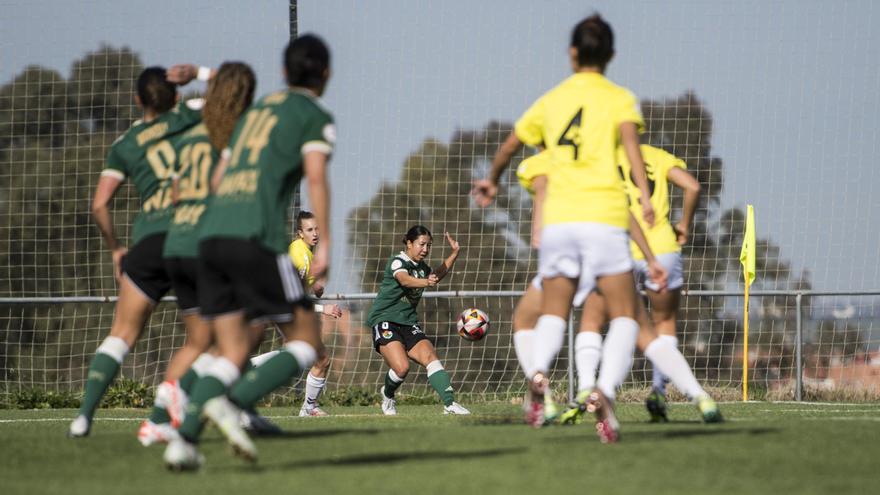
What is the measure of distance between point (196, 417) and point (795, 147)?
53.4 ft

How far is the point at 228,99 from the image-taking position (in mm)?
7074

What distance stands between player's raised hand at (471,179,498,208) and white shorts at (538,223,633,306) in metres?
0.40

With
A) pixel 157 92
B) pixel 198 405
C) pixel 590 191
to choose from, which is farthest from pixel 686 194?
pixel 198 405

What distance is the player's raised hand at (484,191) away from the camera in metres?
7.41

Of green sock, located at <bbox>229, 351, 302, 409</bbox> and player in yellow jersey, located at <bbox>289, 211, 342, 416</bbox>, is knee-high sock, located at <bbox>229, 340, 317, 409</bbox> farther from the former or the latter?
player in yellow jersey, located at <bbox>289, 211, 342, 416</bbox>

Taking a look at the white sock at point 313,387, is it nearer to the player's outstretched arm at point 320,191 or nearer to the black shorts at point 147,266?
the black shorts at point 147,266

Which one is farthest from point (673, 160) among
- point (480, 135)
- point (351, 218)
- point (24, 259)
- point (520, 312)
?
point (480, 135)

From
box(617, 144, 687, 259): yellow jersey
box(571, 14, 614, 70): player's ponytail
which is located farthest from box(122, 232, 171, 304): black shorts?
box(617, 144, 687, 259): yellow jersey

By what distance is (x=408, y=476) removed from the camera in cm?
555

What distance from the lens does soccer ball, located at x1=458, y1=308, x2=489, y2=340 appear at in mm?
13508

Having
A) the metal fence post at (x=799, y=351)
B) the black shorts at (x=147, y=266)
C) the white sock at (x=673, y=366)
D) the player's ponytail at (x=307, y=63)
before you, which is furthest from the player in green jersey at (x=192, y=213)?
the metal fence post at (x=799, y=351)

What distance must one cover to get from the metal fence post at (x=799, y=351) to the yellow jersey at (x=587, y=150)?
34.7 ft

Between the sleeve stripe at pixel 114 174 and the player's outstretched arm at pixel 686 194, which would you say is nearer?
the sleeve stripe at pixel 114 174

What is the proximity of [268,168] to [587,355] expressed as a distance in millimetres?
2661
